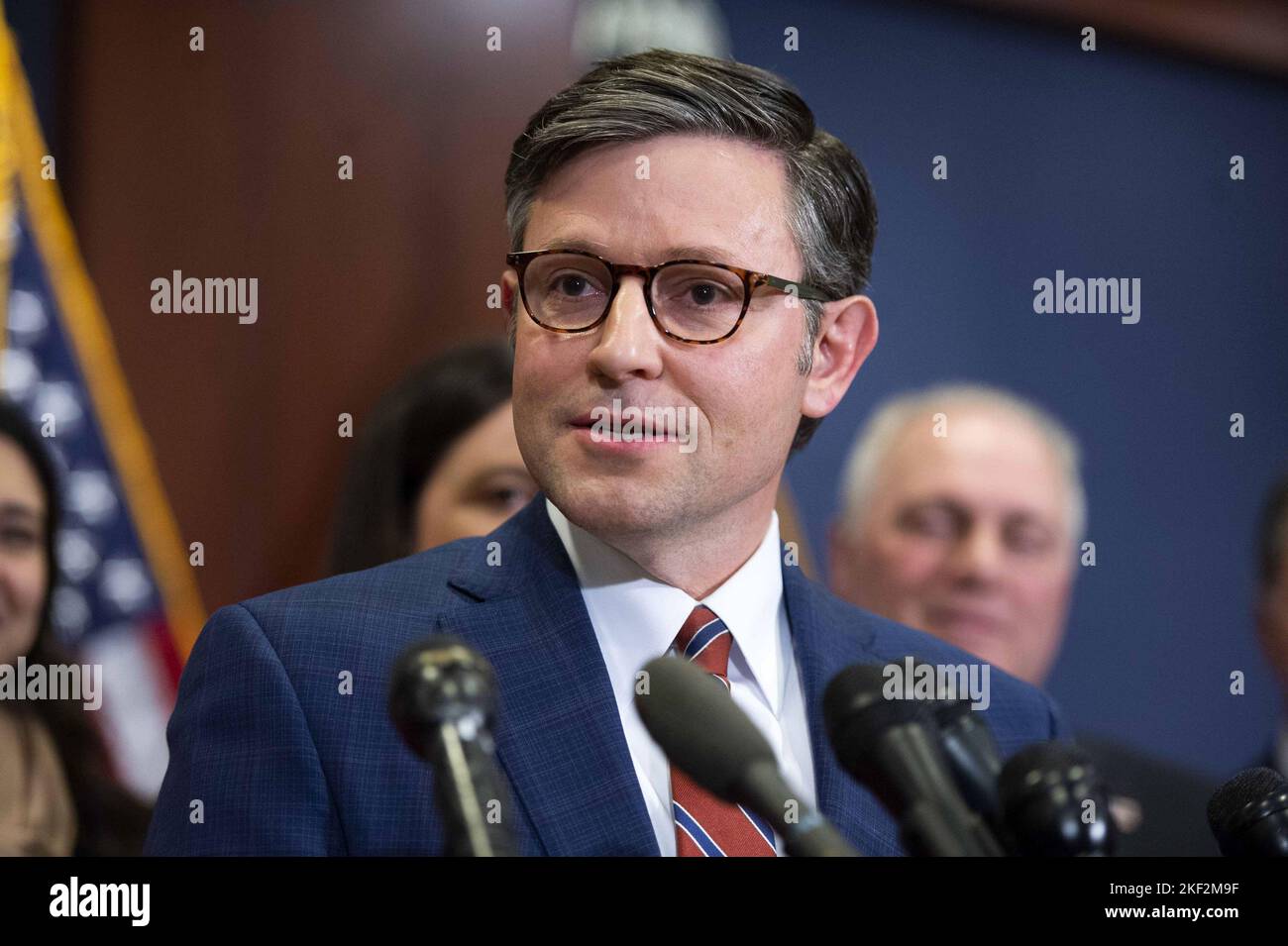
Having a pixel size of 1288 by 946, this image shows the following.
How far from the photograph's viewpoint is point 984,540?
2840mm

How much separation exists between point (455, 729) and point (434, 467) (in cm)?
146

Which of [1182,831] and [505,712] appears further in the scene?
[1182,831]

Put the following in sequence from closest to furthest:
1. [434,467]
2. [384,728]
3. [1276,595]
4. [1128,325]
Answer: [384,728]
[434,467]
[1276,595]
[1128,325]

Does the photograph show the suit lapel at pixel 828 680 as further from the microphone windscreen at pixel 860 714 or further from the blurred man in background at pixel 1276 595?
the blurred man in background at pixel 1276 595

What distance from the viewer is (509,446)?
88.9 inches

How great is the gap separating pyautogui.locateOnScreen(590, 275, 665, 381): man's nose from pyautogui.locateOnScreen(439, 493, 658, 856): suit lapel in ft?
0.72

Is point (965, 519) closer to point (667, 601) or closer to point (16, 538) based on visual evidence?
point (667, 601)

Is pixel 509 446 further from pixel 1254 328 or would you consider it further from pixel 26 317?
pixel 1254 328

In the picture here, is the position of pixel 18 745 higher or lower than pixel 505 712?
lower

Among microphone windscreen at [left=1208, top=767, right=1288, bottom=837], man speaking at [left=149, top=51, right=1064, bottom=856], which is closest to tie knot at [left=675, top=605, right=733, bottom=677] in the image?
man speaking at [left=149, top=51, right=1064, bottom=856]

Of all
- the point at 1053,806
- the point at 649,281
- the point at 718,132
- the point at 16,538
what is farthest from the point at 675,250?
the point at 16,538

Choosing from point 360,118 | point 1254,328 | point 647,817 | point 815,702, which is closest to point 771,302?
point 815,702
